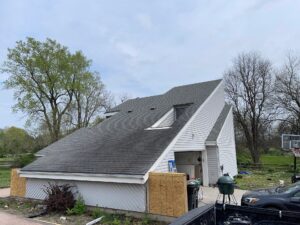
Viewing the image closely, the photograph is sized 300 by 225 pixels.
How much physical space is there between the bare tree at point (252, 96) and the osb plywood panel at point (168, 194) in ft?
95.1

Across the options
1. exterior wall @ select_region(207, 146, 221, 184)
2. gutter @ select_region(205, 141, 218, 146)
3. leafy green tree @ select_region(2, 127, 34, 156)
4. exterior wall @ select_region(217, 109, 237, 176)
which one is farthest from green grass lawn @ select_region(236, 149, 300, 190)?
leafy green tree @ select_region(2, 127, 34, 156)

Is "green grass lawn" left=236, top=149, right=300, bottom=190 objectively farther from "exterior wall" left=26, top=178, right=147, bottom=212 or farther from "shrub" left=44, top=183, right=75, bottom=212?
"shrub" left=44, top=183, right=75, bottom=212

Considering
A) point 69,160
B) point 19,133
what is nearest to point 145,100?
point 69,160

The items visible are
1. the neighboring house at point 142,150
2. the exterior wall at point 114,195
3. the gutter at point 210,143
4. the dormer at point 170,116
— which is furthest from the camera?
the gutter at point 210,143

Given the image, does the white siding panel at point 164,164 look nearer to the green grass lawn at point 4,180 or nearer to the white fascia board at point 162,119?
the white fascia board at point 162,119

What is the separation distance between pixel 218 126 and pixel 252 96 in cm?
1998

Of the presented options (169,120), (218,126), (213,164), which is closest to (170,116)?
(169,120)

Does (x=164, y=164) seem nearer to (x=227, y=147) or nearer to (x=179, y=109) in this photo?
(x=179, y=109)

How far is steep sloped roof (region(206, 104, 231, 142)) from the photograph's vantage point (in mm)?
18694

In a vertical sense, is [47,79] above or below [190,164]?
above

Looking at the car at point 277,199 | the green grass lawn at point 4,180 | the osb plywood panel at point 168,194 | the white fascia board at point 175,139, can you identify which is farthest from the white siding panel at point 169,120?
the green grass lawn at point 4,180

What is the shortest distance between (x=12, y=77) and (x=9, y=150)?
22.1 meters

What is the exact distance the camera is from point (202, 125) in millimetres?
18234

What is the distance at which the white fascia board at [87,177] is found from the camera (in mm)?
11617
